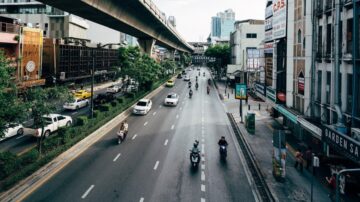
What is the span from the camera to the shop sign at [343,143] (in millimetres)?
12984

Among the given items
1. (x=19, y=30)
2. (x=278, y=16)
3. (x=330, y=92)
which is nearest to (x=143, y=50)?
(x=19, y=30)

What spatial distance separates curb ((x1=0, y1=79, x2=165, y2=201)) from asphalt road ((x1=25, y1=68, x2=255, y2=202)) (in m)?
0.40

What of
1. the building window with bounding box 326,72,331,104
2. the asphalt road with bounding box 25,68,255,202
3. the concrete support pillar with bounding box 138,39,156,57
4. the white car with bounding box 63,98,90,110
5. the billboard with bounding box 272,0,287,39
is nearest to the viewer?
the asphalt road with bounding box 25,68,255,202

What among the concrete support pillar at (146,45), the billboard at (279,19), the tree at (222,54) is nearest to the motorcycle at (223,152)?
the billboard at (279,19)

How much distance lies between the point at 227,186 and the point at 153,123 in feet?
61.0

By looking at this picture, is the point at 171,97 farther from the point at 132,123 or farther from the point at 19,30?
the point at 19,30

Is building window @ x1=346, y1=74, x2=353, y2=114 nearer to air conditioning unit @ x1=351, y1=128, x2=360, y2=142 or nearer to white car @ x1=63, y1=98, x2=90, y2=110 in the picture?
air conditioning unit @ x1=351, y1=128, x2=360, y2=142

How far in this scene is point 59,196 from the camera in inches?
623

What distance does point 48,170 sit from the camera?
751 inches

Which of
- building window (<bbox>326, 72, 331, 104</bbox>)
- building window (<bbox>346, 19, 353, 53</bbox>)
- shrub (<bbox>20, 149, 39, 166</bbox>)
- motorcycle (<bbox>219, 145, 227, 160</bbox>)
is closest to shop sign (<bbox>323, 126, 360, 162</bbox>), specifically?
building window (<bbox>346, 19, 353, 53</bbox>)

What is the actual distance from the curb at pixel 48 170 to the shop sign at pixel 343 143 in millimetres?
14742

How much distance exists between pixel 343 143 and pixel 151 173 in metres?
10.7

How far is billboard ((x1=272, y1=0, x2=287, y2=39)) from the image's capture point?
30.0 m

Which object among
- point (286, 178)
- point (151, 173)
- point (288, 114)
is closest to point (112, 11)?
point (151, 173)
